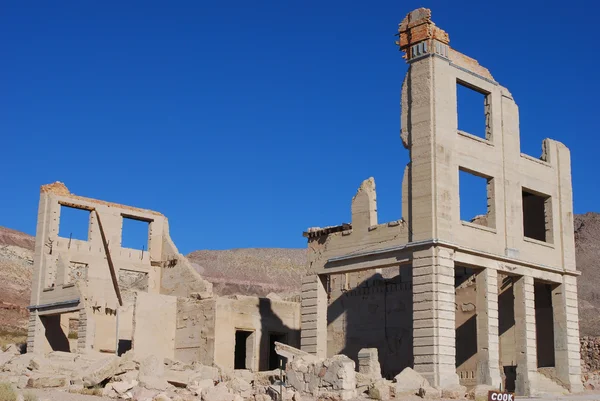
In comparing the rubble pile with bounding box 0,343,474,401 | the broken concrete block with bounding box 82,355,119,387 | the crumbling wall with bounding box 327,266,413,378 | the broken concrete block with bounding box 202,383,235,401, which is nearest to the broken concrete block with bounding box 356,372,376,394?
the rubble pile with bounding box 0,343,474,401

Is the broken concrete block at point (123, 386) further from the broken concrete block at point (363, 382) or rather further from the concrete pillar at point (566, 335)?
the concrete pillar at point (566, 335)

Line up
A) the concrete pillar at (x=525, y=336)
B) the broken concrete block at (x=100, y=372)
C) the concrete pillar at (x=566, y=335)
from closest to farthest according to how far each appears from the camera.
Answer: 1. the broken concrete block at (x=100, y=372)
2. the concrete pillar at (x=525, y=336)
3. the concrete pillar at (x=566, y=335)

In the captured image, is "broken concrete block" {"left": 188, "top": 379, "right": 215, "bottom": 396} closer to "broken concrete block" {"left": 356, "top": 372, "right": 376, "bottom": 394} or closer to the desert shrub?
"broken concrete block" {"left": 356, "top": 372, "right": 376, "bottom": 394}

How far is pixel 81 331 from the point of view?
31094 millimetres

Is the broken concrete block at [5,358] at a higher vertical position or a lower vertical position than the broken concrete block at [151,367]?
higher

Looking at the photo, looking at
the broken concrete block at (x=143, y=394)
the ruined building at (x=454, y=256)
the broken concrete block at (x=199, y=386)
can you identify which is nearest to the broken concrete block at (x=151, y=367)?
the broken concrete block at (x=199, y=386)

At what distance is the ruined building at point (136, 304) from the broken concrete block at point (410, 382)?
8.76 m

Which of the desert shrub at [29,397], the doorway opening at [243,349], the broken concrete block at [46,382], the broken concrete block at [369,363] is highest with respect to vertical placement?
the doorway opening at [243,349]

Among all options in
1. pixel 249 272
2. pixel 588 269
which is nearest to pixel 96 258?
pixel 588 269

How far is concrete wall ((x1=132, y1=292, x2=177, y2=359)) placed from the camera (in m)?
29.7

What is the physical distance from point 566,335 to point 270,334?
35.3ft

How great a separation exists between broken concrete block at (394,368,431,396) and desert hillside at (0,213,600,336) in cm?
1720

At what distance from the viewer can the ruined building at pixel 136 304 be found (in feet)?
99.2

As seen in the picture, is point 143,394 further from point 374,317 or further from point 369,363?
point 374,317
